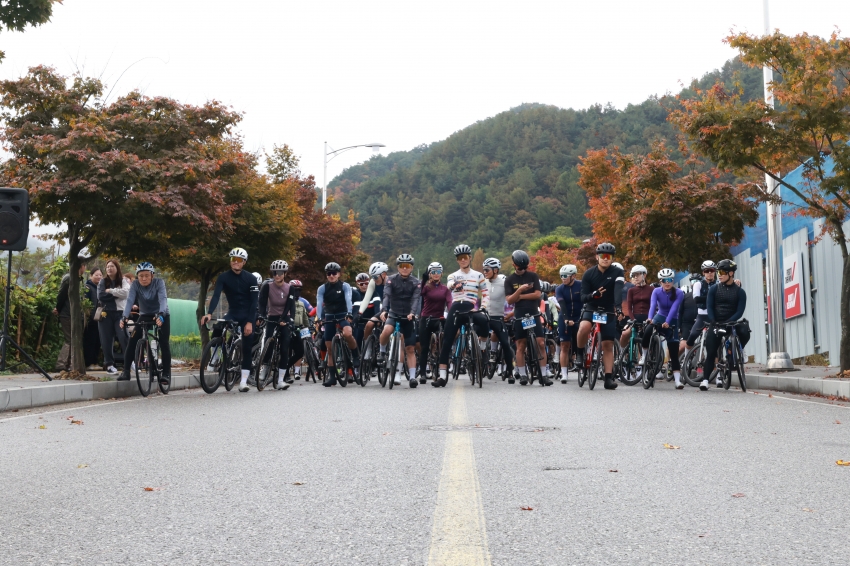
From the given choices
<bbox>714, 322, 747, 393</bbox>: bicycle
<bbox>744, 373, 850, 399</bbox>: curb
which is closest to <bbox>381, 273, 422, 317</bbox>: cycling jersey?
<bbox>714, 322, 747, 393</bbox>: bicycle

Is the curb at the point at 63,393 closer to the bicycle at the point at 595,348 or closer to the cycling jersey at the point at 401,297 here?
the cycling jersey at the point at 401,297

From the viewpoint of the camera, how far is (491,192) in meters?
105

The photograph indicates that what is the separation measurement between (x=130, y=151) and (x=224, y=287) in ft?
9.03

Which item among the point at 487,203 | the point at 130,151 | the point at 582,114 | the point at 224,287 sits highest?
the point at 582,114

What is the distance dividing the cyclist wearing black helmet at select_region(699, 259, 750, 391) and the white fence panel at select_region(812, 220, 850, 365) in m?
5.94

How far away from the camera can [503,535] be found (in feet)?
14.7

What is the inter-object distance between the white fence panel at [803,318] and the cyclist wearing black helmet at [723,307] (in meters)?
7.00

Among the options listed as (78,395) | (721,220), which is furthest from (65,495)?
(721,220)

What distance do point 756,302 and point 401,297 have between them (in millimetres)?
14826

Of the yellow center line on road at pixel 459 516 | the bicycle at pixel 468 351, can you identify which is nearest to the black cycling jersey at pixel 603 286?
the bicycle at pixel 468 351

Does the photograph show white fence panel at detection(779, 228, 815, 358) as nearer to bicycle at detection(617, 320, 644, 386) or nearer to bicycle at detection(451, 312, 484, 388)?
bicycle at detection(617, 320, 644, 386)

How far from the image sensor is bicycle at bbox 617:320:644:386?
1622 centimetres

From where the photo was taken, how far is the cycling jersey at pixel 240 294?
15.1m

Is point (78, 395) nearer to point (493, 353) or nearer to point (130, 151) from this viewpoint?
point (130, 151)
